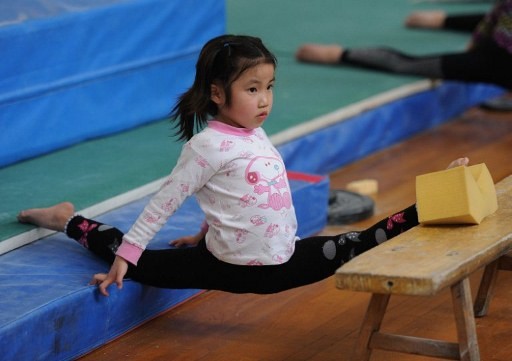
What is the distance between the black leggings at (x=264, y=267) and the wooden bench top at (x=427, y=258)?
0.60ft

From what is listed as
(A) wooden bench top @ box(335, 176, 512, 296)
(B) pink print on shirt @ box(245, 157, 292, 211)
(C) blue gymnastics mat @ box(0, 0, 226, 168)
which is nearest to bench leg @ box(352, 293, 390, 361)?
(A) wooden bench top @ box(335, 176, 512, 296)

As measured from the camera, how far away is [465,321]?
2.60 m

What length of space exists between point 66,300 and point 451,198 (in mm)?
1036

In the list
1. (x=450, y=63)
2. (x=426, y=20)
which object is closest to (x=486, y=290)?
(x=450, y=63)

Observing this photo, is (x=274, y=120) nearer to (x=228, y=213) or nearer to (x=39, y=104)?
(x=39, y=104)

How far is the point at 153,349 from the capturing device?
3.03 metres

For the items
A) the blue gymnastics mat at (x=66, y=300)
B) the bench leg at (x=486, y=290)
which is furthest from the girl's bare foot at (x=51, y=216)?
the bench leg at (x=486, y=290)

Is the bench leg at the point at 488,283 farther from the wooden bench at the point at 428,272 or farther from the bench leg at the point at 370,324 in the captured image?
the bench leg at the point at 370,324

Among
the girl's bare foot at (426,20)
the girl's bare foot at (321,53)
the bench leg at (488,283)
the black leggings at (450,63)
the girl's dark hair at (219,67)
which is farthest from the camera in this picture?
the girl's bare foot at (426,20)

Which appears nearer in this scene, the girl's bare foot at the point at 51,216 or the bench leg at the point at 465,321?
the bench leg at the point at 465,321

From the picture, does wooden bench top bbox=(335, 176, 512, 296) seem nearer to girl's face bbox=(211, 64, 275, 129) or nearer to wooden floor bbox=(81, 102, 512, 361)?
wooden floor bbox=(81, 102, 512, 361)

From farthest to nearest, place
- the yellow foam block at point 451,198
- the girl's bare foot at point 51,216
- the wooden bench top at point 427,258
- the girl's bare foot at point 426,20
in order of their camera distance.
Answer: the girl's bare foot at point 426,20 < the girl's bare foot at point 51,216 < the yellow foam block at point 451,198 < the wooden bench top at point 427,258

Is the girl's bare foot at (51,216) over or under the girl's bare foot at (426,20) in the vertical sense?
under

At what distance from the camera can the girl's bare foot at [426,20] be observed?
664 cm
